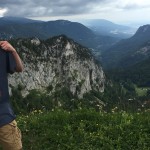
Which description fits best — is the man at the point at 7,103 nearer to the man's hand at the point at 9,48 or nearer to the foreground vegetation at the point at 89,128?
the man's hand at the point at 9,48

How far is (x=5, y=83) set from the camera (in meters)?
7.07

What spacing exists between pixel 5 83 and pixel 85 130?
4511mm

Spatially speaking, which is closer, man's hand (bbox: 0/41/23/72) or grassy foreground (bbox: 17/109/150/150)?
man's hand (bbox: 0/41/23/72)

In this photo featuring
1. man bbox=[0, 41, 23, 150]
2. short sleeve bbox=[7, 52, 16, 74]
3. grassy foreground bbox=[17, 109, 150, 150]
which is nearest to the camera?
man bbox=[0, 41, 23, 150]

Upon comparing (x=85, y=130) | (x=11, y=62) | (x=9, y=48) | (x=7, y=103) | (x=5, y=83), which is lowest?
(x=85, y=130)

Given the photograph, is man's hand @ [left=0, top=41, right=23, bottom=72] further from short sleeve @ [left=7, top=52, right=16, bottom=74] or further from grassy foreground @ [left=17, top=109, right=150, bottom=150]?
grassy foreground @ [left=17, top=109, right=150, bottom=150]

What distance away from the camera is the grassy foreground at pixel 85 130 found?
10.0 meters

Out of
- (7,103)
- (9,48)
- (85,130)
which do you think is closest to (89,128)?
(85,130)

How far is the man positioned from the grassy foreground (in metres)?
3.12

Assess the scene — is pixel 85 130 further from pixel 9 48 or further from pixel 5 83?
pixel 9 48

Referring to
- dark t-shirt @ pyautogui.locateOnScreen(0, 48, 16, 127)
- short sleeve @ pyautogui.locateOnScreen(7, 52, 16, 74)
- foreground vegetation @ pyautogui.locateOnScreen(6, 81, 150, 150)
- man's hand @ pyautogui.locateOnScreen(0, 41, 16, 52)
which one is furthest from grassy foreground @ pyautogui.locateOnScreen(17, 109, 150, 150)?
man's hand @ pyautogui.locateOnScreen(0, 41, 16, 52)

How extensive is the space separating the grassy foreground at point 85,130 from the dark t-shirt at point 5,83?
328 cm

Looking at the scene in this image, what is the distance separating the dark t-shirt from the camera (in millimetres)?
6914

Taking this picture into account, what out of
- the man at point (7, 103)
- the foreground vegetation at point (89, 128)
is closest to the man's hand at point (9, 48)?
the man at point (7, 103)
